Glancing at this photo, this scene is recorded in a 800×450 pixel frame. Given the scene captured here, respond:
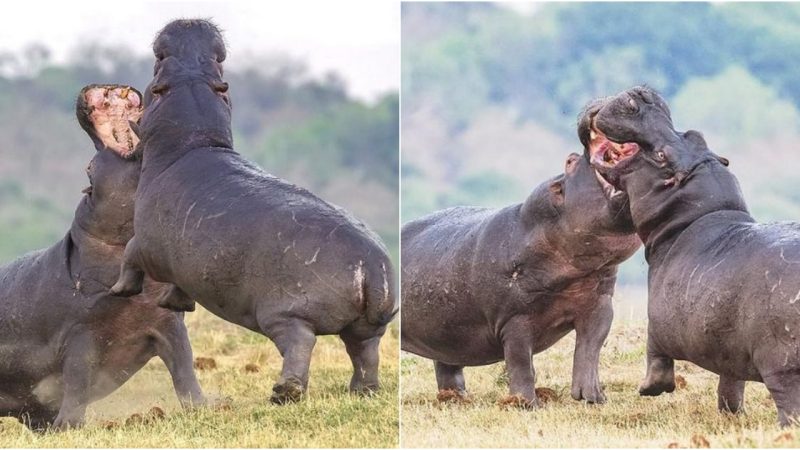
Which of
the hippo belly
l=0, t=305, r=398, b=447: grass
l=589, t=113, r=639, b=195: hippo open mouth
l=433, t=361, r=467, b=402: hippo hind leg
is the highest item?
l=589, t=113, r=639, b=195: hippo open mouth

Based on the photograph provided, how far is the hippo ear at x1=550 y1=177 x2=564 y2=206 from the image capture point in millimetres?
13320

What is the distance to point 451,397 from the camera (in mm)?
13891

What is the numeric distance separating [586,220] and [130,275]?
3406mm

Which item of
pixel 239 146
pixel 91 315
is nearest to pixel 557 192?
pixel 91 315

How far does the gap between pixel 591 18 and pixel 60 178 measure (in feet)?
75.1

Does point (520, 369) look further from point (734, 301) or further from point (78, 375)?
point (78, 375)

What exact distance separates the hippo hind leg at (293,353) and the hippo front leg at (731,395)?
295 cm

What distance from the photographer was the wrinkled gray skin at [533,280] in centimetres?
1312

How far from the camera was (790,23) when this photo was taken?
3978 cm

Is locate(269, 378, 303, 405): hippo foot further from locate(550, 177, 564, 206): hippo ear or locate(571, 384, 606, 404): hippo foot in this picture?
locate(550, 177, 564, 206): hippo ear

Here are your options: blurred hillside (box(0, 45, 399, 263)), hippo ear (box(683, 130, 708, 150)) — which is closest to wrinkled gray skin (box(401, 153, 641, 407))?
hippo ear (box(683, 130, 708, 150))

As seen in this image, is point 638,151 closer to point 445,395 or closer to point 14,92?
point 445,395

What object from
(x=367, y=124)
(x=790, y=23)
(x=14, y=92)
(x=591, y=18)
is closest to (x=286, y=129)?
(x=367, y=124)

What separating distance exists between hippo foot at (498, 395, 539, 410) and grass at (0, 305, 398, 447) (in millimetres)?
837
